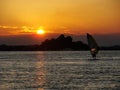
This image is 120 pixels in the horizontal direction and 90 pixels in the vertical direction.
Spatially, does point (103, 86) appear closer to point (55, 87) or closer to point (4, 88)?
point (55, 87)

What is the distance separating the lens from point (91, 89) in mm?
57594

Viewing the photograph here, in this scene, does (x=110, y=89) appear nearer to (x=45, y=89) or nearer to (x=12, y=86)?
(x=45, y=89)

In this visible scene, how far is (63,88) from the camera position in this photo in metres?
59.0

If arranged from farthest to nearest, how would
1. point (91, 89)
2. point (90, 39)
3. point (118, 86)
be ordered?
1. point (90, 39)
2. point (118, 86)
3. point (91, 89)

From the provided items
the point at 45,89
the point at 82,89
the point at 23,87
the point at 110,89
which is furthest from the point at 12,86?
Answer: the point at 110,89

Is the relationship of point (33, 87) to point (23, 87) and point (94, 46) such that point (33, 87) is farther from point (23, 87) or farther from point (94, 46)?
point (94, 46)

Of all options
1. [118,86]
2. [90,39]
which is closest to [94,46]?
[90,39]

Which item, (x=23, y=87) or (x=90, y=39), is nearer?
(x=23, y=87)

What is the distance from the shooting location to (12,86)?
6162 centimetres

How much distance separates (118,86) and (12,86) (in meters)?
16.0

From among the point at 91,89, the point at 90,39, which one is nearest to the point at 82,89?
the point at 91,89

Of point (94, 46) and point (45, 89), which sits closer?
point (45, 89)

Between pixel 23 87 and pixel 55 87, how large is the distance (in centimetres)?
472

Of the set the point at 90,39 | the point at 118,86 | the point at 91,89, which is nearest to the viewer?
the point at 91,89
